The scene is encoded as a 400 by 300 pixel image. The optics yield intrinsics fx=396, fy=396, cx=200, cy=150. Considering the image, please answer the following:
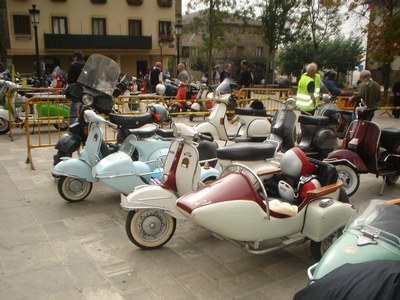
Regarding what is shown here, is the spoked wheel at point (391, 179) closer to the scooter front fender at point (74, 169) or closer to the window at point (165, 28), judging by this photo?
the scooter front fender at point (74, 169)

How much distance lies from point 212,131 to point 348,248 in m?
5.27

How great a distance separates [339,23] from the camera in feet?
79.2

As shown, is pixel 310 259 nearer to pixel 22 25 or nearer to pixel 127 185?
pixel 127 185

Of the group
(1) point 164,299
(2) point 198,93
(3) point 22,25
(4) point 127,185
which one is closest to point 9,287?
(1) point 164,299

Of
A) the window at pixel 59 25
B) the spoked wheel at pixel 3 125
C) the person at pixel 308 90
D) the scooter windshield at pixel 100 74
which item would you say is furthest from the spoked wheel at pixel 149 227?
the window at pixel 59 25

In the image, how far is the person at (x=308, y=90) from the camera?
742 cm

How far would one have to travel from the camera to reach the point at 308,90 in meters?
7.50

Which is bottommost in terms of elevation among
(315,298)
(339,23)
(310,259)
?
(310,259)

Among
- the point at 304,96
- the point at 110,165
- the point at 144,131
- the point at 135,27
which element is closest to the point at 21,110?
the point at 144,131

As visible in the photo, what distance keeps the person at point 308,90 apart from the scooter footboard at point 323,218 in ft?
14.1

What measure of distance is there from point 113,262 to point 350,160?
350 centimetres

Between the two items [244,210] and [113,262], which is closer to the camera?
[244,210]

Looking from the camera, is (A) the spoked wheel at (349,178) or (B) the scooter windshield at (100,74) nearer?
(A) the spoked wheel at (349,178)

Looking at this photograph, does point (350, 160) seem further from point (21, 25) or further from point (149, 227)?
point (21, 25)
